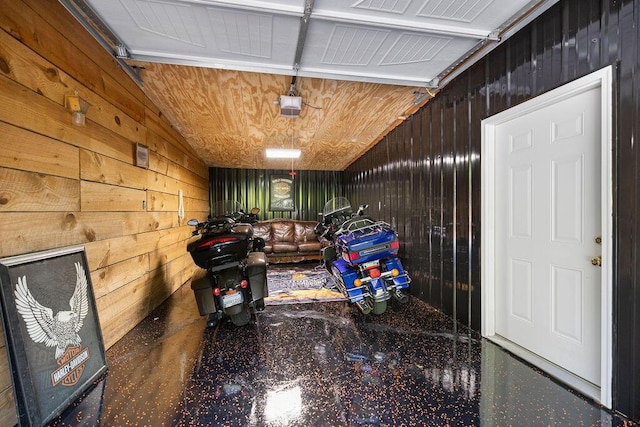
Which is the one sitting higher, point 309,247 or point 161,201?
point 161,201

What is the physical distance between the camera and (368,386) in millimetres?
1826

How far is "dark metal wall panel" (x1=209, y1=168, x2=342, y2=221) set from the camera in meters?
7.42

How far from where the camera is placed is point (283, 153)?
574 centimetres

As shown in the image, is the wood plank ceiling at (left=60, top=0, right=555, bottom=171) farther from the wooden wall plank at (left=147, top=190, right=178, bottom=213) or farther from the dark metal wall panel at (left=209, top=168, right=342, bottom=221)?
the dark metal wall panel at (left=209, top=168, right=342, bottom=221)

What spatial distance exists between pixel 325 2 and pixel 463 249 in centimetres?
243

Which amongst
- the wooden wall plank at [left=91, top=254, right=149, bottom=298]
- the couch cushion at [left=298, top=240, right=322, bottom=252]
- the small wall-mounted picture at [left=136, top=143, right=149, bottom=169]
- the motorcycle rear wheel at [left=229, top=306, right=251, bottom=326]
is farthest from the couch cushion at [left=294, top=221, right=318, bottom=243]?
the small wall-mounted picture at [left=136, top=143, right=149, bottom=169]

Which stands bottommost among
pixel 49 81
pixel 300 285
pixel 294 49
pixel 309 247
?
pixel 300 285

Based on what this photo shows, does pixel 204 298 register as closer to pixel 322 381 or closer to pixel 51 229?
pixel 51 229

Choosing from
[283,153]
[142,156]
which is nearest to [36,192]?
[142,156]

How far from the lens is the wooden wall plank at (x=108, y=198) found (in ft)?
6.68

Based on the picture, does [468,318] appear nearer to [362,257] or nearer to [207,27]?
[362,257]

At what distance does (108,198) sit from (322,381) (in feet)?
7.39

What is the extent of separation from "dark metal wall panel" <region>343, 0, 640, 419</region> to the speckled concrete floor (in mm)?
492

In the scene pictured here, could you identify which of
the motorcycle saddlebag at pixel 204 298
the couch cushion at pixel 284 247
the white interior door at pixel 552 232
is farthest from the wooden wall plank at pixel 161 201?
the white interior door at pixel 552 232
